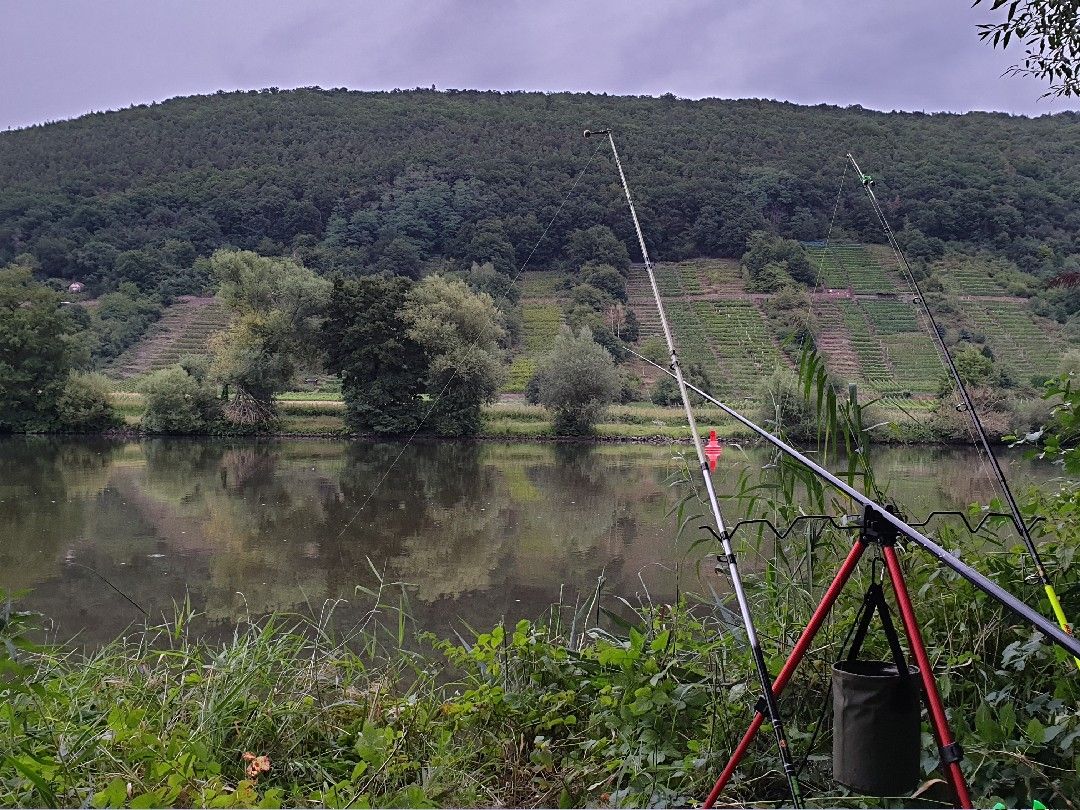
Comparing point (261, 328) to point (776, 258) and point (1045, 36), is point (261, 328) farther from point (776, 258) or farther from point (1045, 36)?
point (1045, 36)

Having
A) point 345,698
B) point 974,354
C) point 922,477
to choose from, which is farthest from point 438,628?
point 974,354

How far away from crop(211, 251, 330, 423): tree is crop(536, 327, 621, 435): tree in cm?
859

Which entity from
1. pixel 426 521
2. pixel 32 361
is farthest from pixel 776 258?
pixel 32 361

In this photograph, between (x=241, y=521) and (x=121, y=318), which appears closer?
(x=241, y=521)

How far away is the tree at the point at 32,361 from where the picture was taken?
101ft

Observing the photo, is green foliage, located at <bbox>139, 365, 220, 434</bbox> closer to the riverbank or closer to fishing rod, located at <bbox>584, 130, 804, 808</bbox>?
the riverbank

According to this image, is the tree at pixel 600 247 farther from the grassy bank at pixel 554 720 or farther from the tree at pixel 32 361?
the grassy bank at pixel 554 720

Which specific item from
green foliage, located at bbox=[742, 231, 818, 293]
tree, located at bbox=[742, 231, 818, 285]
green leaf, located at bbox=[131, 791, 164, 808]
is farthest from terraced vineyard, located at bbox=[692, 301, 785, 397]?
green leaf, located at bbox=[131, 791, 164, 808]

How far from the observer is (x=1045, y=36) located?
135 inches

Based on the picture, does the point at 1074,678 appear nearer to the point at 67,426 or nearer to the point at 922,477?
the point at 922,477

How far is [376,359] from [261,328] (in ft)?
16.7

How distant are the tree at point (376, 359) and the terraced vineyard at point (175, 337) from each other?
1147 cm

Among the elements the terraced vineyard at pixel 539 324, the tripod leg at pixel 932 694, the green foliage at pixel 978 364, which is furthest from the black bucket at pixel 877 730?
the terraced vineyard at pixel 539 324

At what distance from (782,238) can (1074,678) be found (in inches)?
449
